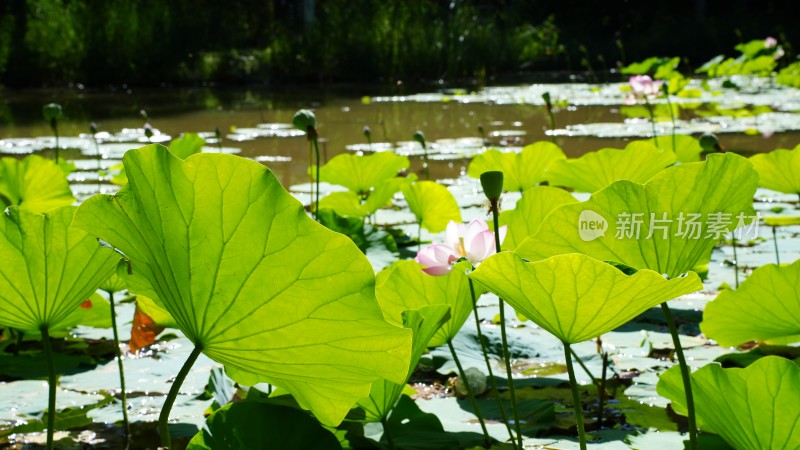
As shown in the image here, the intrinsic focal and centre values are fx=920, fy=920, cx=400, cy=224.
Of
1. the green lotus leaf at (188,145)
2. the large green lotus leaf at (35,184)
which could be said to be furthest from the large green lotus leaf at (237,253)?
the green lotus leaf at (188,145)

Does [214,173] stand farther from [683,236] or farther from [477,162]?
[477,162]

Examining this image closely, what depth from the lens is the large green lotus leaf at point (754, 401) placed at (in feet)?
2.46

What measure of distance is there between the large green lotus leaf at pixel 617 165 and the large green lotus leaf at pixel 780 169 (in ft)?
0.45

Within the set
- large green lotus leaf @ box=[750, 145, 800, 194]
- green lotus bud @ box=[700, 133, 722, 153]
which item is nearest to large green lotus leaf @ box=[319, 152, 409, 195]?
green lotus bud @ box=[700, 133, 722, 153]

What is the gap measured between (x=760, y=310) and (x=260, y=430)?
0.58m

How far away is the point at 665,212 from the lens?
825mm

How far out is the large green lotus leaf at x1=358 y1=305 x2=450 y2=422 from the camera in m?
0.81

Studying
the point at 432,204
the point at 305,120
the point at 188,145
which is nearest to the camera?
the point at 305,120

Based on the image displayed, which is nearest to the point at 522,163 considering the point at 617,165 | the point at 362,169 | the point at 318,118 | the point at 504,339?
the point at 617,165

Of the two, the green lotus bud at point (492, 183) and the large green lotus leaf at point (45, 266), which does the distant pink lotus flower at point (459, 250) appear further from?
the large green lotus leaf at point (45, 266)

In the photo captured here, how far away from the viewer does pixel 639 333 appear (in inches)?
57.4

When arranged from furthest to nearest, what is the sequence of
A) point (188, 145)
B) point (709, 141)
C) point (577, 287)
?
point (188, 145) < point (709, 141) < point (577, 287)

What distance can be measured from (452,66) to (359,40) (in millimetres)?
1011

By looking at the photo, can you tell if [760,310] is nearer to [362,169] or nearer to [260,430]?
[260,430]
